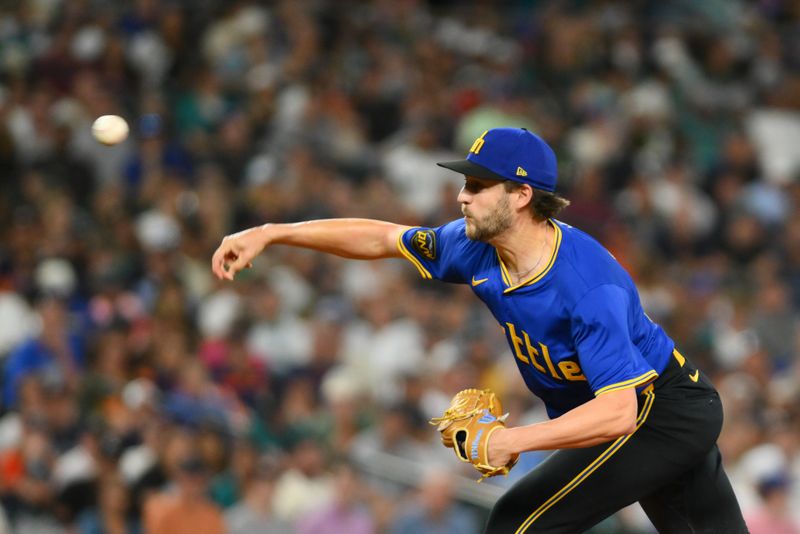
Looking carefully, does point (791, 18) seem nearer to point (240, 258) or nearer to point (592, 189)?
point (592, 189)

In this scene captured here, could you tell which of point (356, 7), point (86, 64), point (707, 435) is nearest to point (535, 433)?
point (707, 435)

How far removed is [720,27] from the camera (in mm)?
15977

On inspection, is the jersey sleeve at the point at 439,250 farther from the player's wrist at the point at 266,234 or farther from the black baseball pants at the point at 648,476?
the black baseball pants at the point at 648,476

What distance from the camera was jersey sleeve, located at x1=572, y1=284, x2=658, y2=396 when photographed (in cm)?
444

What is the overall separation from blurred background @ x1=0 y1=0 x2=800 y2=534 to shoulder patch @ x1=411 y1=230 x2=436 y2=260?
337 centimetres

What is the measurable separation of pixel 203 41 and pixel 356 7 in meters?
2.37

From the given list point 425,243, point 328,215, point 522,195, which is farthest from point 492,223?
point 328,215

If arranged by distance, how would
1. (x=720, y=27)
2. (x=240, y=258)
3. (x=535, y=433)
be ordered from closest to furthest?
(x=535, y=433), (x=240, y=258), (x=720, y=27)

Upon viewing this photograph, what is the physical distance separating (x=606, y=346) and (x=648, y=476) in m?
0.67

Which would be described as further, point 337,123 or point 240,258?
point 337,123

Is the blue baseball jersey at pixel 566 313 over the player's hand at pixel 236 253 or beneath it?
beneath

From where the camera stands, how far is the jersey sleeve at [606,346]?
4.44 m

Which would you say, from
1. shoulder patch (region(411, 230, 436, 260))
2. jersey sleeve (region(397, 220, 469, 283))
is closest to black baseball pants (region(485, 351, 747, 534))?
jersey sleeve (region(397, 220, 469, 283))

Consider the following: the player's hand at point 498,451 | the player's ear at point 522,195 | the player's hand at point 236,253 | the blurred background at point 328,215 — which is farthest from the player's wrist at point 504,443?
the blurred background at point 328,215
